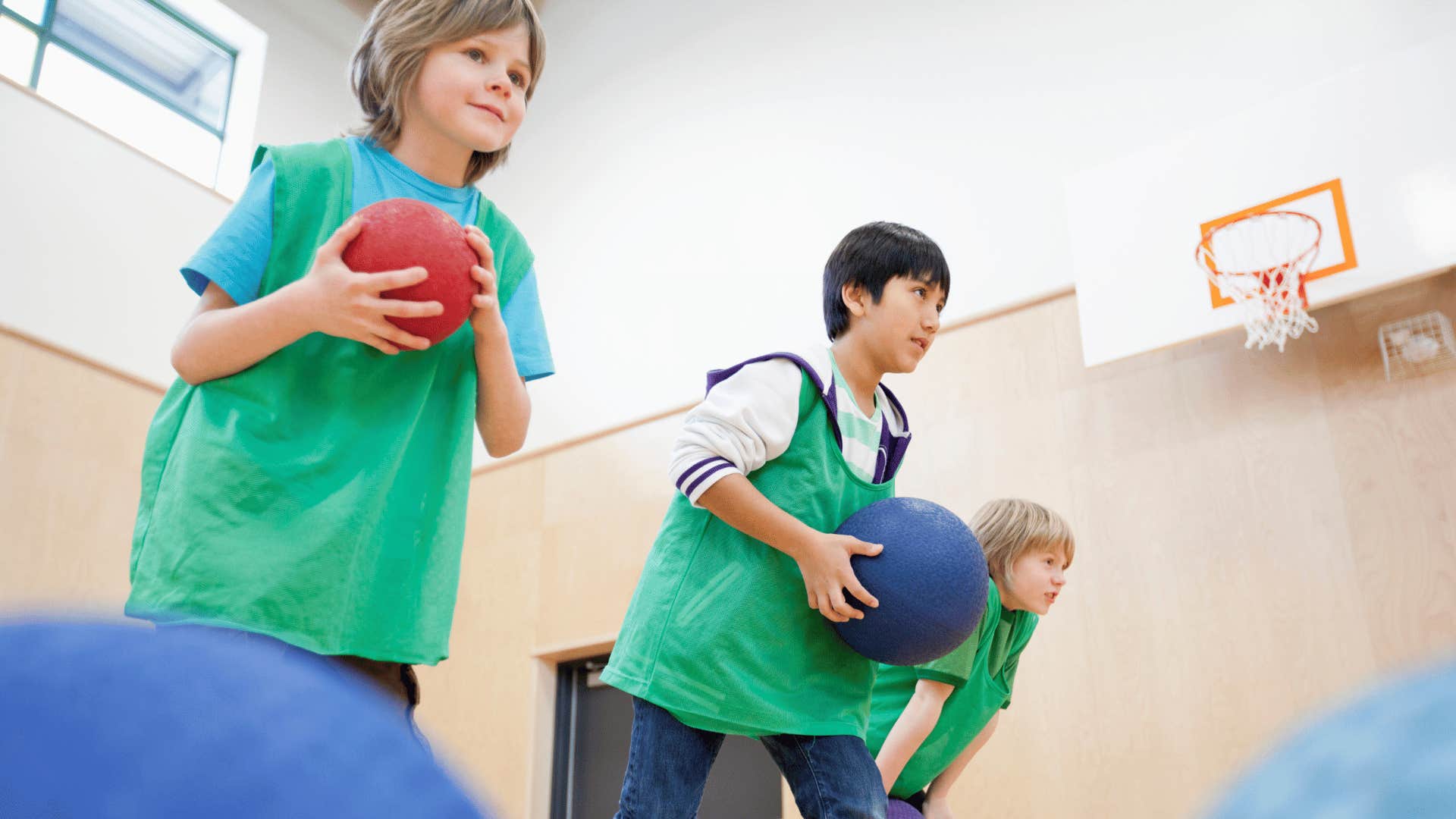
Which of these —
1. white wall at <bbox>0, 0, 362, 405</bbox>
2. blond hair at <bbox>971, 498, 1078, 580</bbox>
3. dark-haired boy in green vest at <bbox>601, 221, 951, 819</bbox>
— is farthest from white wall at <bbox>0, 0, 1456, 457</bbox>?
dark-haired boy in green vest at <bbox>601, 221, 951, 819</bbox>

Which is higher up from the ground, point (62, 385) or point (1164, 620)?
point (62, 385)

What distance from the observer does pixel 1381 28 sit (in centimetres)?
457

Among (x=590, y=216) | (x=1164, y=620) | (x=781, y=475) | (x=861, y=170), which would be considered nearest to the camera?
(x=781, y=475)

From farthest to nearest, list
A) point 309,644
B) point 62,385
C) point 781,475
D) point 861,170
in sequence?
point 861,170
point 62,385
point 781,475
point 309,644

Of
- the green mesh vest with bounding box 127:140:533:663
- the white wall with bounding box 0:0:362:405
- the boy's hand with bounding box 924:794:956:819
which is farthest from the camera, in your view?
the white wall with bounding box 0:0:362:405

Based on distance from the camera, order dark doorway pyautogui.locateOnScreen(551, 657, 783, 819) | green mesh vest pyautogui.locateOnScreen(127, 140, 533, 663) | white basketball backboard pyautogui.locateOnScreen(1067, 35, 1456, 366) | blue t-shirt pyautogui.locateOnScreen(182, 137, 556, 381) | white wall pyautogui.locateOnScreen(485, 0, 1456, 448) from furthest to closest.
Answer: dark doorway pyautogui.locateOnScreen(551, 657, 783, 819) → white wall pyautogui.locateOnScreen(485, 0, 1456, 448) → white basketball backboard pyautogui.locateOnScreen(1067, 35, 1456, 366) → blue t-shirt pyautogui.locateOnScreen(182, 137, 556, 381) → green mesh vest pyautogui.locateOnScreen(127, 140, 533, 663)

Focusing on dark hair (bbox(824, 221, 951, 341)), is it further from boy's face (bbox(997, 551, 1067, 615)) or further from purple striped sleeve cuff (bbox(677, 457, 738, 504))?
boy's face (bbox(997, 551, 1067, 615))

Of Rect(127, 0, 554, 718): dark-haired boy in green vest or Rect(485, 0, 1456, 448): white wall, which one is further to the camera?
Rect(485, 0, 1456, 448): white wall

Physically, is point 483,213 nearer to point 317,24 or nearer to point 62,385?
point 62,385

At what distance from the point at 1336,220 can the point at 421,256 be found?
3429 millimetres

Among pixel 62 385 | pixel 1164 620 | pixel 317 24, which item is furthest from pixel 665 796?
pixel 317 24

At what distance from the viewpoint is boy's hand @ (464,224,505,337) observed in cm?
178

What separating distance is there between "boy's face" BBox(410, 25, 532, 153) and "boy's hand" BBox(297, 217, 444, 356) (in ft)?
1.13

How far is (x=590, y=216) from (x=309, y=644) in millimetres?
5573
